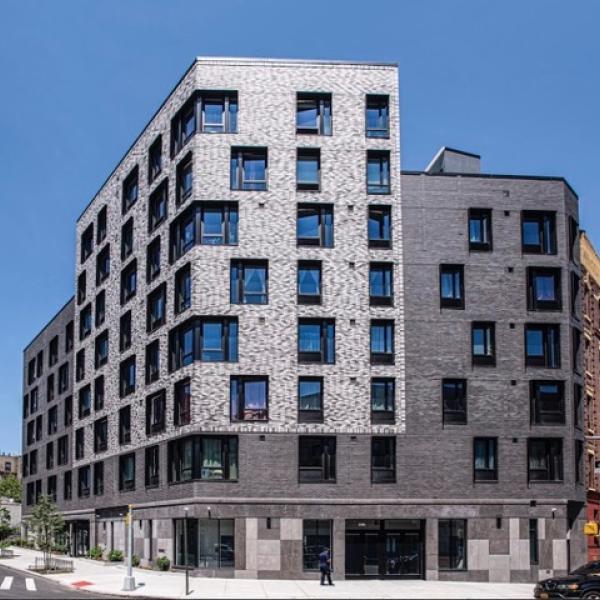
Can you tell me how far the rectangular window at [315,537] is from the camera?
52656 millimetres

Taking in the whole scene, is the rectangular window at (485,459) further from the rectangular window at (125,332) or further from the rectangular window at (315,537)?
the rectangular window at (125,332)

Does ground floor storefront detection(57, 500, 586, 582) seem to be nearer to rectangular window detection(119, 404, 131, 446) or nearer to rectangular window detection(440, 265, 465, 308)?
rectangular window detection(440, 265, 465, 308)

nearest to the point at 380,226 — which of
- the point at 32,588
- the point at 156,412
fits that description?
the point at 156,412

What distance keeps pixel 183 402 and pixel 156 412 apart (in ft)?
20.4

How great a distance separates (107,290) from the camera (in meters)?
75.8

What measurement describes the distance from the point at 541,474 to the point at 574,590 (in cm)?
1553

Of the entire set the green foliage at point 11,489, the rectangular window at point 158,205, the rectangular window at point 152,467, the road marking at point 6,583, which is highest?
the rectangular window at point 158,205

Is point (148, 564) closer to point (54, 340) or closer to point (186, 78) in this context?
point (186, 78)

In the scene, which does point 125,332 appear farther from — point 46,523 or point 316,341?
point 316,341

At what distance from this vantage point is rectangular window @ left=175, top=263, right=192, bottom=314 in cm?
5681

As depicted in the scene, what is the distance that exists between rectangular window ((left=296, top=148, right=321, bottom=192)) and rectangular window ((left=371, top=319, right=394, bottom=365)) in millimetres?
8100

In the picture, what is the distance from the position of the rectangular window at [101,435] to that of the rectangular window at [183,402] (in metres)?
18.6

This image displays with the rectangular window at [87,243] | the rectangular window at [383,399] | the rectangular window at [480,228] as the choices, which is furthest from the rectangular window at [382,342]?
the rectangular window at [87,243]

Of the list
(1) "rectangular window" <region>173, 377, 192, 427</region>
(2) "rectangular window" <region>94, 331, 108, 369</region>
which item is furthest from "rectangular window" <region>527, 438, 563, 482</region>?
(2) "rectangular window" <region>94, 331, 108, 369</region>
